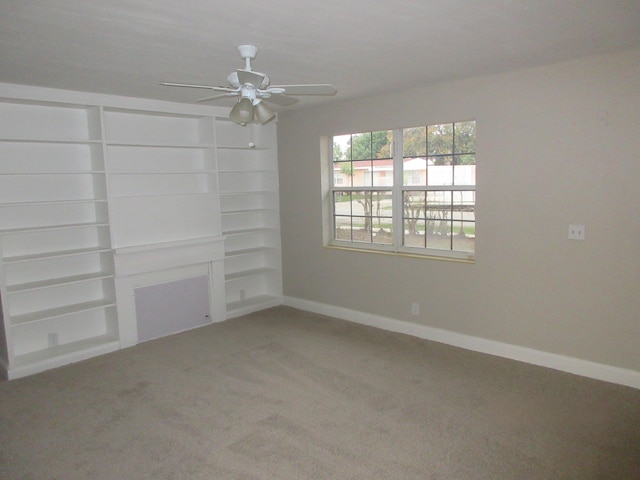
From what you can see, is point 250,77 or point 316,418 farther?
point 316,418

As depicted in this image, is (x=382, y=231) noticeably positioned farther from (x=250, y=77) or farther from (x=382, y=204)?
(x=250, y=77)

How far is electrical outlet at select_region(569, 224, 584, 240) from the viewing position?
3541mm

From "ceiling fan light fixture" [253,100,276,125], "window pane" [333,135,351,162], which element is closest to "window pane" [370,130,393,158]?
"window pane" [333,135,351,162]

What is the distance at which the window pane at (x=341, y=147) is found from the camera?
518cm

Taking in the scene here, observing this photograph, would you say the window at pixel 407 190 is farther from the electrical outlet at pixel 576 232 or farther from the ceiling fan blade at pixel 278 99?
the ceiling fan blade at pixel 278 99

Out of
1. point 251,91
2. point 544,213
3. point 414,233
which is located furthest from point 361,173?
point 251,91

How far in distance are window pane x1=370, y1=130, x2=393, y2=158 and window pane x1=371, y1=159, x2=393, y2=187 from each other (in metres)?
0.07

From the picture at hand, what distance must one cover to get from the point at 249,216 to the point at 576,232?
3660 mm

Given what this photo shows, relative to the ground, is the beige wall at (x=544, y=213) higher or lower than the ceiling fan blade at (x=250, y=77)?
lower

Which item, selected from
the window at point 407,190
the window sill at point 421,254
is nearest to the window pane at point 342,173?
the window at point 407,190

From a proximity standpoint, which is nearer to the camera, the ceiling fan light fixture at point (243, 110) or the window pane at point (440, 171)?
the ceiling fan light fixture at point (243, 110)

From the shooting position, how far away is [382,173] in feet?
16.0

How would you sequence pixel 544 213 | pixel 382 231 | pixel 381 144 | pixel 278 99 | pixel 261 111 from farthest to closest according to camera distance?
pixel 382 231, pixel 381 144, pixel 544 213, pixel 278 99, pixel 261 111

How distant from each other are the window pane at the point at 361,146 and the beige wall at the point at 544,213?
15 cm
